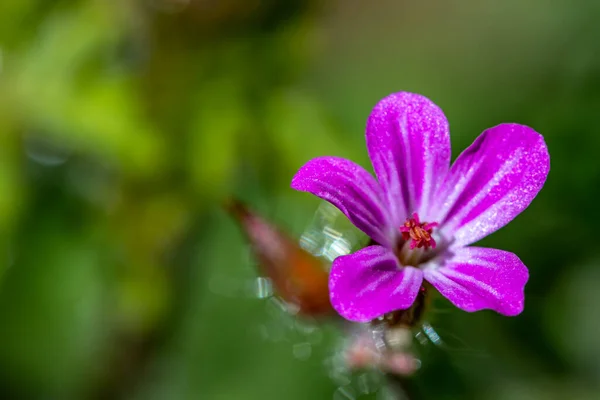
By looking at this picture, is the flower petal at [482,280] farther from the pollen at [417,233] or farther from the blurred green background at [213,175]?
the blurred green background at [213,175]

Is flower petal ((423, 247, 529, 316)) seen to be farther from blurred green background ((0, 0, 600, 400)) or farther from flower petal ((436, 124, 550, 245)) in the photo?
blurred green background ((0, 0, 600, 400))

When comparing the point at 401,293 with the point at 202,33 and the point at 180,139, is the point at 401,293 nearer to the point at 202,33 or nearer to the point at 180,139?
the point at 180,139

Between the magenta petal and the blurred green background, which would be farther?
the blurred green background

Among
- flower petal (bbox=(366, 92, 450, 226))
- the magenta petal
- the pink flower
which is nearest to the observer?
the magenta petal

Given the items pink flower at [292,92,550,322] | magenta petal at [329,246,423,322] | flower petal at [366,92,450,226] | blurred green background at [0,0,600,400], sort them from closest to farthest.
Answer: magenta petal at [329,246,423,322] → pink flower at [292,92,550,322] → flower petal at [366,92,450,226] → blurred green background at [0,0,600,400]

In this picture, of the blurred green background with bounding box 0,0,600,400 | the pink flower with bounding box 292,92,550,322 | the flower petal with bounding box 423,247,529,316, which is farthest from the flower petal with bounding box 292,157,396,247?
the blurred green background with bounding box 0,0,600,400

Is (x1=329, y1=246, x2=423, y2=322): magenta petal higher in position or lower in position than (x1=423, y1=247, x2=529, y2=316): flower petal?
higher

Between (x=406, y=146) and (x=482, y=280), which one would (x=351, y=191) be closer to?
(x=406, y=146)

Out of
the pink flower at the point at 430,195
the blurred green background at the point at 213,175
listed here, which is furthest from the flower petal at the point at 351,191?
the blurred green background at the point at 213,175
